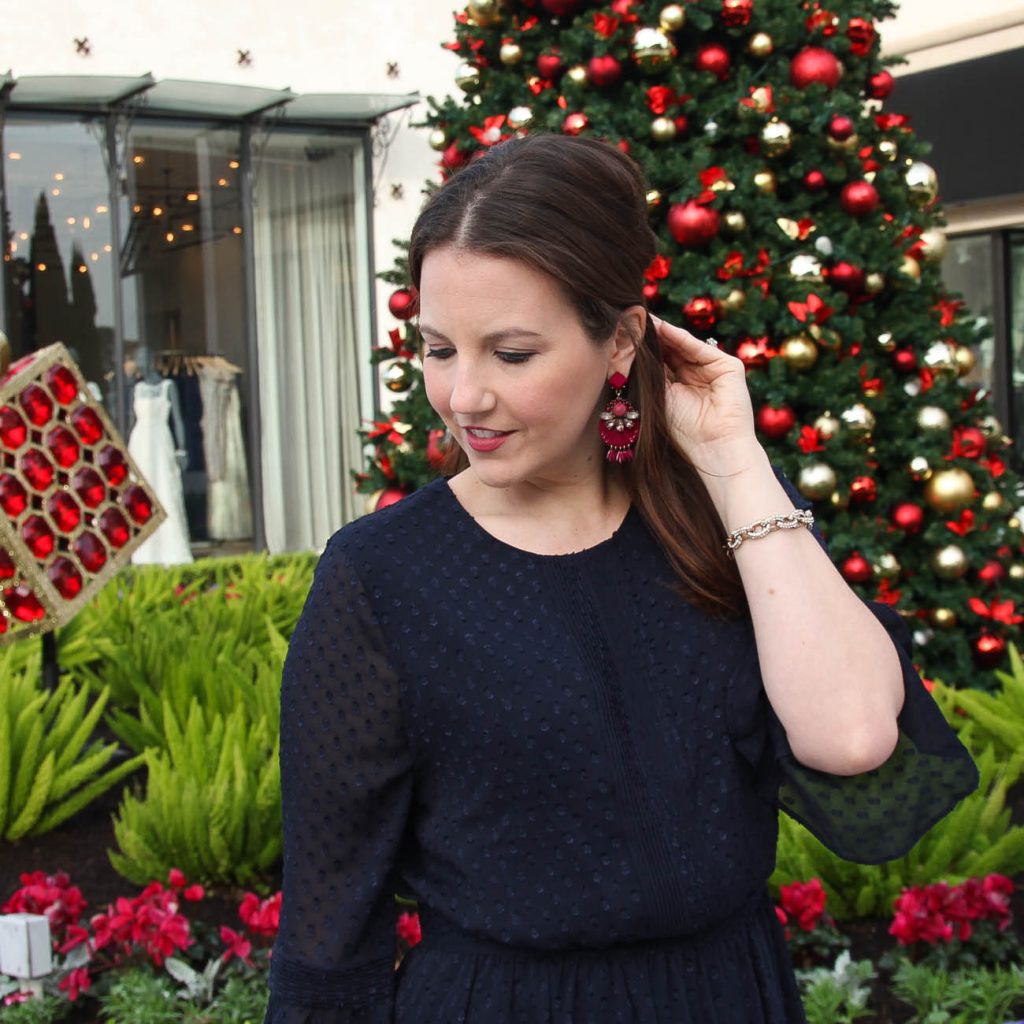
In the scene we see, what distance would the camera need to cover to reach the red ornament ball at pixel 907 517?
4.74 m

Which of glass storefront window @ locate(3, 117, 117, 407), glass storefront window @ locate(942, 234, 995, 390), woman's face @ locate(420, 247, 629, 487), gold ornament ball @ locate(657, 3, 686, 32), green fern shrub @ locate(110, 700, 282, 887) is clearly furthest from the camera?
glass storefront window @ locate(942, 234, 995, 390)

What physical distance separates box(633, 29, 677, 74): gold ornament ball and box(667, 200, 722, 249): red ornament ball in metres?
0.47

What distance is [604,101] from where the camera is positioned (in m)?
4.78

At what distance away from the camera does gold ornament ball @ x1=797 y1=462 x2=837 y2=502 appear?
14.5 feet

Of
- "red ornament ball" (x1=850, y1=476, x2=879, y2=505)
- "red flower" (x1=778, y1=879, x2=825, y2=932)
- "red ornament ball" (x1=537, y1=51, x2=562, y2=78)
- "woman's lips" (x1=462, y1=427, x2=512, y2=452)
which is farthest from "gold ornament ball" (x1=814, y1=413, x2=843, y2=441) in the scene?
"woman's lips" (x1=462, y1=427, x2=512, y2=452)

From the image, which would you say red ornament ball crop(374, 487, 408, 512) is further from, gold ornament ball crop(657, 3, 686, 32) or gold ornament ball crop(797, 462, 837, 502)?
gold ornament ball crop(657, 3, 686, 32)

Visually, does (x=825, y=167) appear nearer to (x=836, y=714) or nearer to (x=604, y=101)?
(x=604, y=101)

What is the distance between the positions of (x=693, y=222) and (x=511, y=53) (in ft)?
3.40

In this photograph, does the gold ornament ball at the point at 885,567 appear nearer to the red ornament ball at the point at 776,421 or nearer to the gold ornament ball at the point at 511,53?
the red ornament ball at the point at 776,421

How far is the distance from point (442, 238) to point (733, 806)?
2.37 ft

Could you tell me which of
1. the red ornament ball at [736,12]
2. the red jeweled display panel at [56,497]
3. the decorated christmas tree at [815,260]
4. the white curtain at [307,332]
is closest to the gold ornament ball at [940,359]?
the decorated christmas tree at [815,260]

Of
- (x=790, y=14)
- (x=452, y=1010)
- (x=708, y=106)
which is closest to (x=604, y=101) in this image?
(x=708, y=106)

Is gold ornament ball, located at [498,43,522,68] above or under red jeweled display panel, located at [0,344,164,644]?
above

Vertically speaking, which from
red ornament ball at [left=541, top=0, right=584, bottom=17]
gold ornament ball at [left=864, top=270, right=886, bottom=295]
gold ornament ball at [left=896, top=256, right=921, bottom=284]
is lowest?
gold ornament ball at [left=864, top=270, right=886, bottom=295]
